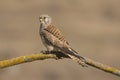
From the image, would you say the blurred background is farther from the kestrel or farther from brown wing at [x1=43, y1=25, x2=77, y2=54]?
brown wing at [x1=43, y1=25, x2=77, y2=54]

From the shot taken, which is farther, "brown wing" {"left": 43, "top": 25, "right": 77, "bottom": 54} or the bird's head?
the bird's head

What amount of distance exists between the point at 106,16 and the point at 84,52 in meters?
5.21

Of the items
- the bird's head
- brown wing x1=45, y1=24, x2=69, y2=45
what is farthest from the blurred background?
brown wing x1=45, y1=24, x2=69, y2=45

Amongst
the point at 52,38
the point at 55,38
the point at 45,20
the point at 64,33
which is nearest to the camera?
the point at 55,38

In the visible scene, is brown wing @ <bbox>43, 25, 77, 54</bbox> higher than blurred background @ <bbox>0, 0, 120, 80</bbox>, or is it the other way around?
brown wing @ <bbox>43, 25, 77, 54</bbox>

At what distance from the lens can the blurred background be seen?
2064 cm

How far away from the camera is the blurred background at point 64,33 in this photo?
67.7 ft

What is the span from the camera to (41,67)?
21.2 meters

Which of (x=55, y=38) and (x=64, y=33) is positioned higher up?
(x=55, y=38)

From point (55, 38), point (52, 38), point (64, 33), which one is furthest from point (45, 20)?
point (64, 33)

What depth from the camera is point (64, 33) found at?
2402 centimetres

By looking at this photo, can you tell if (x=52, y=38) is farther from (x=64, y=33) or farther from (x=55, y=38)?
(x=64, y=33)

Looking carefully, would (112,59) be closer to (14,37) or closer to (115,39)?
(115,39)

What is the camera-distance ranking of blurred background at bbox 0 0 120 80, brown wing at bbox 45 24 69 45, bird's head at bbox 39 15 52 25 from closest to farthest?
brown wing at bbox 45 24 69 45 → bird's head at bbox 39 15 52 25 → blurred background at bbox 0 0 120 80
